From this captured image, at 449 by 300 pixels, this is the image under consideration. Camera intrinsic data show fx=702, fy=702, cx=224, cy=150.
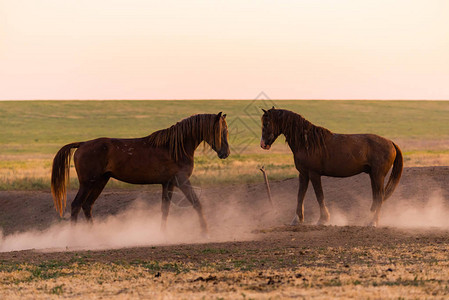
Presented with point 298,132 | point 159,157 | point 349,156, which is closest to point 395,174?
point 349,156

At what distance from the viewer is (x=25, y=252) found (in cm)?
1257

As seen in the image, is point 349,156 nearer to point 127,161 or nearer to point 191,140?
point 191,140

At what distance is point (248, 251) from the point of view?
38.2 ft

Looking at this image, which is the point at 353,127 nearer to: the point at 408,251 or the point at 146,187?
the point at 146,187

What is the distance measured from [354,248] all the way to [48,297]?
5454mm

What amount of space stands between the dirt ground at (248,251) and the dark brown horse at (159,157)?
3.07ft

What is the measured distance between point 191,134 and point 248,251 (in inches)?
114

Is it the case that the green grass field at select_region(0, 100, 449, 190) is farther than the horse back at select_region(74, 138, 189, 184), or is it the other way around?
the green grass field at select_region(0, 100, 449, 190)

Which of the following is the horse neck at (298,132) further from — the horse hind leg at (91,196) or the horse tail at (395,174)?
the horse hind leg at (91,196)

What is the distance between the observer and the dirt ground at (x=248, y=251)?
865cm

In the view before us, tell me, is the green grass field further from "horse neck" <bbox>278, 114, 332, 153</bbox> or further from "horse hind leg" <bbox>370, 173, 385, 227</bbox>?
"horse neck" <bbox>278, 114, 332, 153</bbox>

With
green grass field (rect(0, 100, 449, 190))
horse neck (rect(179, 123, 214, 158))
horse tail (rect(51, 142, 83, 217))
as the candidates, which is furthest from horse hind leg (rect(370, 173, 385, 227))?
green grass field (rect(0, 100, 449, 190))

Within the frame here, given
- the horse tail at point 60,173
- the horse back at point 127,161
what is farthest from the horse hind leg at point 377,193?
the horse tail at point 60,173

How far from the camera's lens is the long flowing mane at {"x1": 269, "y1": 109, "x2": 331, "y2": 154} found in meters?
14.3
